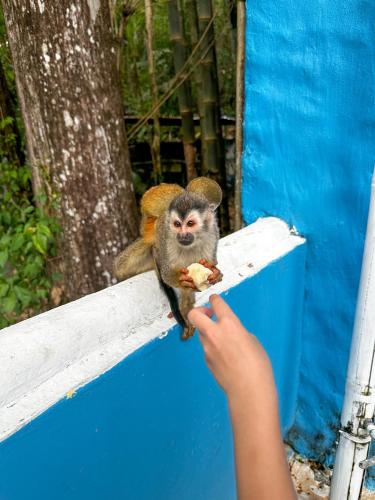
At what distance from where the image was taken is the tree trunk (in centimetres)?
208

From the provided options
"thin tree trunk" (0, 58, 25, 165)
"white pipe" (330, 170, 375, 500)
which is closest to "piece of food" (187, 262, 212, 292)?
"white pipe" (330, 170, 375, 500)

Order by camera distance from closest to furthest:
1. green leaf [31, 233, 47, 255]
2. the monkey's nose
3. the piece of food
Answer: the piece of food < the monkey's nose < green leaf [31, 233, 47, 255]

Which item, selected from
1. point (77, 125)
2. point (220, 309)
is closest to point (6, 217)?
point (77, 125)

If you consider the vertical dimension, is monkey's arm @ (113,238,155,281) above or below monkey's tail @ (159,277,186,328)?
below

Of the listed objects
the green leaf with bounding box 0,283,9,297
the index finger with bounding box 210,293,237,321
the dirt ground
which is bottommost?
the dirt ground

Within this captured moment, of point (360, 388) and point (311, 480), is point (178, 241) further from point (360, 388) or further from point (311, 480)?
point (311, 480)

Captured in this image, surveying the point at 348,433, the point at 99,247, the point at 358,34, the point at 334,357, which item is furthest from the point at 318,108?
the point at 99,247

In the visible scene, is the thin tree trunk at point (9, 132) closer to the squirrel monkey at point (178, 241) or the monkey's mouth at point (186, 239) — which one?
the squirrel monkey at point (178, 241)

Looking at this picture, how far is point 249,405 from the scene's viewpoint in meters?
0.85

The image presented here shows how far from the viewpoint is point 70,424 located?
3.55 ft

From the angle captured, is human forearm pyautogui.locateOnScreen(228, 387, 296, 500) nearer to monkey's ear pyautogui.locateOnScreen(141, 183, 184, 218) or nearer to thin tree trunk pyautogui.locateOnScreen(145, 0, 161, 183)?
monkey's ear pyautogui.locateOnScreen(141, 183, 184, 218)

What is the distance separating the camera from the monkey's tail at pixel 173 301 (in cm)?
140

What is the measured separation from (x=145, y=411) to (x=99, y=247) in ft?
4.17

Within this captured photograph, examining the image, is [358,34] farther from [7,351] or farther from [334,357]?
[7,351]
